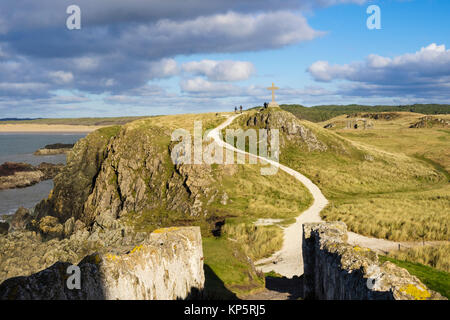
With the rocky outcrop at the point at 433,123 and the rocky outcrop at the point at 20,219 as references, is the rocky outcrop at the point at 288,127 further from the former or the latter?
the rocky outcrop at the point at 433,123

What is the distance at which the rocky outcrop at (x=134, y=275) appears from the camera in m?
7.51

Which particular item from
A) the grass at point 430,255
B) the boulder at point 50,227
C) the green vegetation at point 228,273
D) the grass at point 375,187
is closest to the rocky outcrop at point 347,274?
the green vegetation at point 228,273

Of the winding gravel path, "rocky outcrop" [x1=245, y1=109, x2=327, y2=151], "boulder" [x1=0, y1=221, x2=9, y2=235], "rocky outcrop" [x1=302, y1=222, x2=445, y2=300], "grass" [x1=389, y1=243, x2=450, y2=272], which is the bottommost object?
"boulder" [x1=0, y1=221, x2=9, y2=235]

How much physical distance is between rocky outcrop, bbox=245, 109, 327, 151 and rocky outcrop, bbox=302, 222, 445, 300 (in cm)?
4378

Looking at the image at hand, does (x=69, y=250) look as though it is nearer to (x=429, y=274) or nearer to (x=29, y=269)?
(x=29, y=269)

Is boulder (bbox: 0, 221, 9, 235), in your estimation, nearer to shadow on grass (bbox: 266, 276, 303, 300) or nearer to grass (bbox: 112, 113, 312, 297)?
grass (bbox: 112, 113, 312, 297)

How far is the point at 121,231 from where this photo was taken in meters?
33.8

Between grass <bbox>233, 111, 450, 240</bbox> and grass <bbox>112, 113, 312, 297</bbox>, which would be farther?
grass <bbox>233, 111, 450, 240</bbox>

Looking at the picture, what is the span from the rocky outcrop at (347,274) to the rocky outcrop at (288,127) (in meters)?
43.8

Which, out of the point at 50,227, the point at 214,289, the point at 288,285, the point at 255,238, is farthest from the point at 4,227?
the point at 288,285

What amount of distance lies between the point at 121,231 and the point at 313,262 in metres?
23.6

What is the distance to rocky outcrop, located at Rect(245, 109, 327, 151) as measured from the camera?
5903 cm

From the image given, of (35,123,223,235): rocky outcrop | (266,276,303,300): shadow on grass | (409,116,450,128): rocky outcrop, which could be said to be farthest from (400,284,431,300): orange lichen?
(409,116,450,128): rocky outcrop

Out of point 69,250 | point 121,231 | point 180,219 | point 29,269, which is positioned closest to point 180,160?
point 180,219
